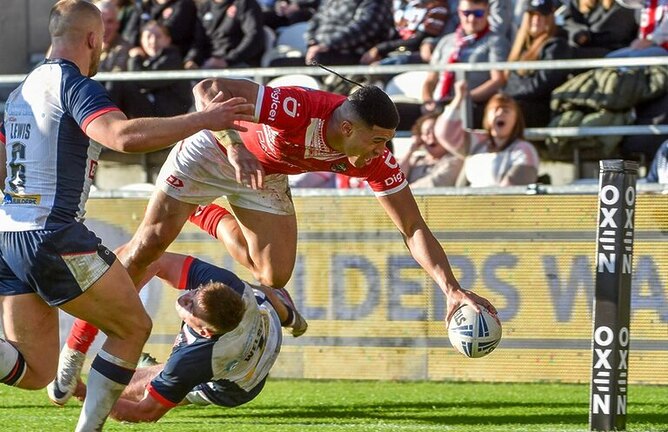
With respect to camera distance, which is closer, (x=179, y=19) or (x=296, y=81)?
(x=296, y=81)

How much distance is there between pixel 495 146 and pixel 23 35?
6420 millimetres

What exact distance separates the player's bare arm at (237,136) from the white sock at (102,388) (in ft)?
3.75

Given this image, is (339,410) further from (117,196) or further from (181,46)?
(181,46)

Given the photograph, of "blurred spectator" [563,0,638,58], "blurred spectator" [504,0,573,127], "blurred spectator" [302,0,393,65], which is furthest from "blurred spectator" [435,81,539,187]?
"blurred spectator" [302,0,393,65]

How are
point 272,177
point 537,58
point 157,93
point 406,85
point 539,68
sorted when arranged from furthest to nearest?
1. point 157,93
2. point 406,85
3. point 537,58
4. point 539,68
5. point 272,177

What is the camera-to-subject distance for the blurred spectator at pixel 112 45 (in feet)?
45.8

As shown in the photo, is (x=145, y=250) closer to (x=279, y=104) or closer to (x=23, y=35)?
(x=279, y=104)

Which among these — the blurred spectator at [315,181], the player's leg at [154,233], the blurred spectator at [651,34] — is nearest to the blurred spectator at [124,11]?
the blurred spectator at [315,181]

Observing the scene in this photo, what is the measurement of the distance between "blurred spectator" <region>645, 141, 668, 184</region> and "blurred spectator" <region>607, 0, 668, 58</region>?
125 centimetres

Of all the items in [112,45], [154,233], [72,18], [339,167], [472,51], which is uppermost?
[112,45]

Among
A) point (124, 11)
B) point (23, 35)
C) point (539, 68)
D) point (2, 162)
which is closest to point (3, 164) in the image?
point (2, 162)

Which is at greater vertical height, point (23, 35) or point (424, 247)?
point (23, 35)

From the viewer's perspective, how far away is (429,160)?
11359 mm

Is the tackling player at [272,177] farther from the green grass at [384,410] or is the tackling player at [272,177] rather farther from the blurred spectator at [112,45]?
the blurred spectator at [112,45]
